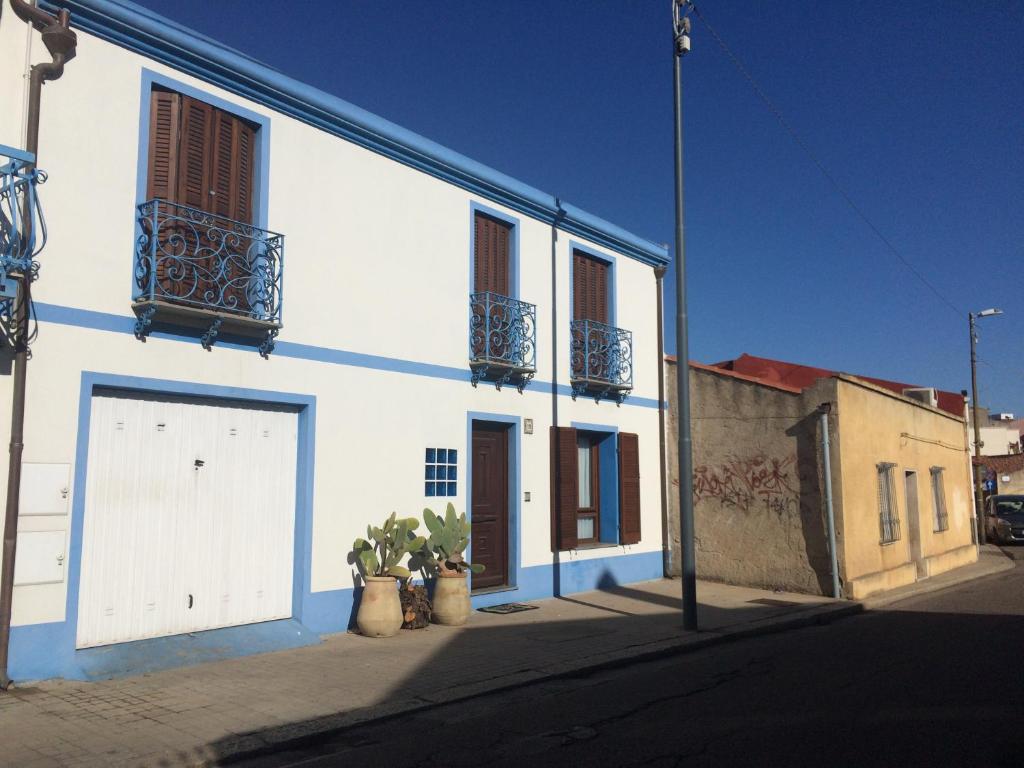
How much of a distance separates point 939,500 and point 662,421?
8.65 meters

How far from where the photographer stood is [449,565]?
1041 cm

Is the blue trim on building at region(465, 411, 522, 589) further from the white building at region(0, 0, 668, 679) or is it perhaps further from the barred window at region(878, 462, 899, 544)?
the barred window at region(878, 462, 899, 544)

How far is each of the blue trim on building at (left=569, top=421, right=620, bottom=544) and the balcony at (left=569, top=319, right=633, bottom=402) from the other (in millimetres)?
649

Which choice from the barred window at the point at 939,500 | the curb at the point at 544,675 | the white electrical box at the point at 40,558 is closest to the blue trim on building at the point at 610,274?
the curb at the point at 544,675

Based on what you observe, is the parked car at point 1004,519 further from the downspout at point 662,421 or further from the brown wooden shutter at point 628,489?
the brown wooden shutter at point 628,489

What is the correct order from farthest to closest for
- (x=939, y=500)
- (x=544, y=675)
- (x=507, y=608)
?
(x=939, y=500)
(x=507, y=608)
(x=544, y=675)

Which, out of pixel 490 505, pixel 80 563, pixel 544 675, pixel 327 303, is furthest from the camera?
pixel 490 505

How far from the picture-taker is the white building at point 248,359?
7480 mm

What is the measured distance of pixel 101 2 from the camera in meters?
7.75

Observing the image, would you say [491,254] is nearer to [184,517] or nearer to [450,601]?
[450,601]

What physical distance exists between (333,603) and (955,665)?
646cm

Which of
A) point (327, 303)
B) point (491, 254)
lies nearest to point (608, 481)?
point (491, 254)

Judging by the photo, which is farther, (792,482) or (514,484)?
(792,482)

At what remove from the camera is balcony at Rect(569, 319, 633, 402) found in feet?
44.2
